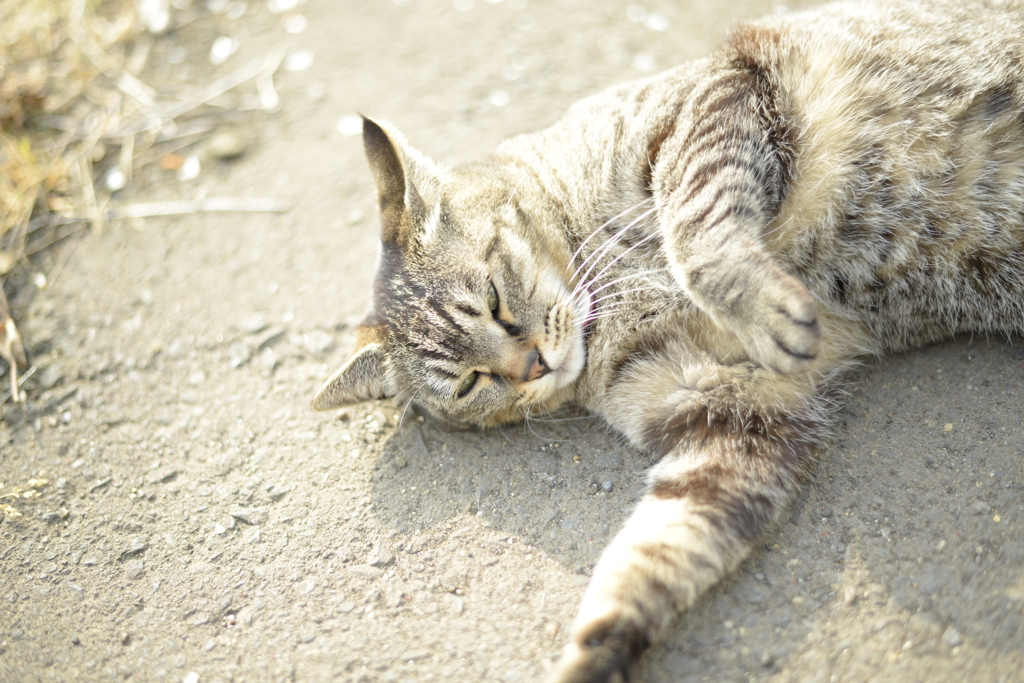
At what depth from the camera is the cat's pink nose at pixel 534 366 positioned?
2229 mm

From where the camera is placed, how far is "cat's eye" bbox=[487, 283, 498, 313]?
2.24 metres

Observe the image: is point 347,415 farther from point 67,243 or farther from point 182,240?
point 67,243

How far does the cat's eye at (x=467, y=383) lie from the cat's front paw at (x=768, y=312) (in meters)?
0.82

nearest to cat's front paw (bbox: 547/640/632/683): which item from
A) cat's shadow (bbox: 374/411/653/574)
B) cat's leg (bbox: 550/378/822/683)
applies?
cat's leg (bbox: 550/378/822/683)

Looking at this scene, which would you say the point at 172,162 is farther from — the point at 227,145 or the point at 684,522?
the point at 684,522

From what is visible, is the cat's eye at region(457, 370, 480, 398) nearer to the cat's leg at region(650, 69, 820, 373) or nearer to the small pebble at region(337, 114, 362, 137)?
the cat's leg at region(650, 69, 820, 373)

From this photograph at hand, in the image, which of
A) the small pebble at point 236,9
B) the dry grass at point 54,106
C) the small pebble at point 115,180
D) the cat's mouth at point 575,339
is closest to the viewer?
the cat's mouth at point 575,339

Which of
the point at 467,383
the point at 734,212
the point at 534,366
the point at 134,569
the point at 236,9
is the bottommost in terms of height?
the point at 134,569

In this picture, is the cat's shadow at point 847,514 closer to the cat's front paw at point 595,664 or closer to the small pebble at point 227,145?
the cat's front paw at point 595,664

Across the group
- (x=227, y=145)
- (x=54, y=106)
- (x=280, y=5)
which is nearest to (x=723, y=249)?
(x=227, y=145)

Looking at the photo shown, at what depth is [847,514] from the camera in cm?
201

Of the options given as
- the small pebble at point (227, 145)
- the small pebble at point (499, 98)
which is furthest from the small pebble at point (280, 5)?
the small pebble at point (499, 98)

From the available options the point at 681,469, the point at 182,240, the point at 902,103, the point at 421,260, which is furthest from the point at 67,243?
the point at 902,103

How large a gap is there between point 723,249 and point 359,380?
1.28 m
